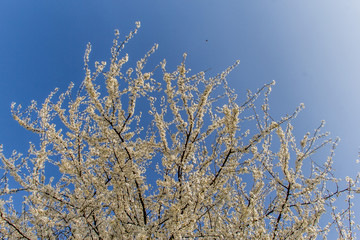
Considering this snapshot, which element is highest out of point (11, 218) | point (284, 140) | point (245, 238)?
point (284, 140)

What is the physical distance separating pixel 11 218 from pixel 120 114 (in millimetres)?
2088

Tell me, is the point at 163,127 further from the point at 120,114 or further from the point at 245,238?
the point at 245,238

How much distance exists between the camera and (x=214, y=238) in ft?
12.3

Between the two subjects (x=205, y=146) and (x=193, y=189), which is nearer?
(x=193, y=189)

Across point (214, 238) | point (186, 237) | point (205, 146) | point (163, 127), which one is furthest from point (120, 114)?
point (214, 238)

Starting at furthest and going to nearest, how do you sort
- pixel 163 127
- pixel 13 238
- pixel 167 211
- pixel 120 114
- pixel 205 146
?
1. pixel 205 146
2. pixel 163 127
3. pixel 167 211
4. pixel 120 114
5. pixel 13 238

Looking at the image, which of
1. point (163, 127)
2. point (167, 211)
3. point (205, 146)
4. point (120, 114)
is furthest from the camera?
point (205, 146)

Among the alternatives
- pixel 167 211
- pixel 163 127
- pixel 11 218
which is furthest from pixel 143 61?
pixel 11 218

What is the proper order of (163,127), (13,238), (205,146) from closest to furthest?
(13,238), (163,127), (205,146)

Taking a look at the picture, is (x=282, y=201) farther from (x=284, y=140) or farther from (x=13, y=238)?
(x=13, y=238)

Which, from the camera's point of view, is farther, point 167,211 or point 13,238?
point 167,211

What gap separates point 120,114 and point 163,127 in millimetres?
817

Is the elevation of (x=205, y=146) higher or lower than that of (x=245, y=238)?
higher

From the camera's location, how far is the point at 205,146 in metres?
4.42
